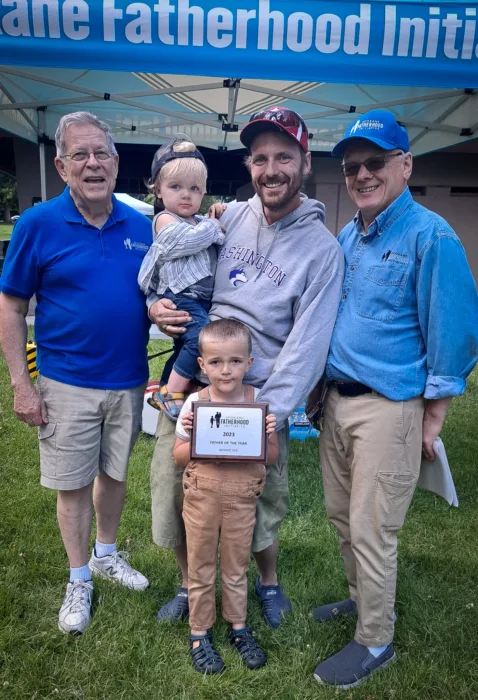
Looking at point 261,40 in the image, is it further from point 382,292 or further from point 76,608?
point 76,608

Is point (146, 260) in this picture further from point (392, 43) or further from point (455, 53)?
point (455, 53)

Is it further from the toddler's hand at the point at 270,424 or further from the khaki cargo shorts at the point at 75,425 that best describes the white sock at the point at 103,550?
the toddler's hand at the point at 270,424

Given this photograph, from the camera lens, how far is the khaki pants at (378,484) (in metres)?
2.29

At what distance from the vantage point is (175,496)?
2684 mm

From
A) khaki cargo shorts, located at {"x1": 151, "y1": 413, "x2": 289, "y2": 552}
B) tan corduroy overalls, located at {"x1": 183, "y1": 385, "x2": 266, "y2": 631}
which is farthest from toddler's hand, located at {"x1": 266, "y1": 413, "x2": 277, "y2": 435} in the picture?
khaki cargo shorts, located at {"x1": 151, "y1": 413, "x2": 289, "y2": 552}

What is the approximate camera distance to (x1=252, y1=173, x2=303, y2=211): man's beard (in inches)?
95.2

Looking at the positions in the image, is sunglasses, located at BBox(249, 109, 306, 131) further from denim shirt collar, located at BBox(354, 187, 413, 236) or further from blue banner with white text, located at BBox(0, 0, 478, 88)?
denim shirt collar, located at BBox(354, 187, 413, 236)

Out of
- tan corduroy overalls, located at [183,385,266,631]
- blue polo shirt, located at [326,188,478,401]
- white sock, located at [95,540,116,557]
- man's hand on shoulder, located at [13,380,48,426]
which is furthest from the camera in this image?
white sock, located at [95,540,116,557]

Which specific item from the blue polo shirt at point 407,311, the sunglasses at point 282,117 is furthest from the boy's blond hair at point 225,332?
the sunglasses at point 282,117

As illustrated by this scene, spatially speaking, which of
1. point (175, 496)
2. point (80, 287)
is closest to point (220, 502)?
point (175, 496)

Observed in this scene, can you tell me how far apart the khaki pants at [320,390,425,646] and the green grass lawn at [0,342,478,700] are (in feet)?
1.03

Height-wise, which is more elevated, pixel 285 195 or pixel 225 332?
pixel 285 195

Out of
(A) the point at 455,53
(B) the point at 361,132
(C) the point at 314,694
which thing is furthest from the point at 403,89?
(C) the point at 314,694

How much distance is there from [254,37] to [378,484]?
2.07m
